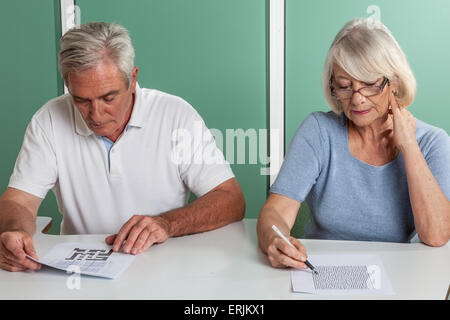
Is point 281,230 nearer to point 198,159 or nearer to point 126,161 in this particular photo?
point 198,159

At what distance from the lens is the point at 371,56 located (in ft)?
4.79

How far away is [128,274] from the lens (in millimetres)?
1255

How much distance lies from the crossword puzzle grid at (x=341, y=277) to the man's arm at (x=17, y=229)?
649 millimetres

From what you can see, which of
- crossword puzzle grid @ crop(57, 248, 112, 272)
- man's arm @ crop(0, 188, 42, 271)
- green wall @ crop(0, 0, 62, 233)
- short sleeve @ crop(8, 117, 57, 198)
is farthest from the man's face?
green wall @ crop(0, 0, 62, 233)

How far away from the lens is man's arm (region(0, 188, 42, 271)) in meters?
1.29

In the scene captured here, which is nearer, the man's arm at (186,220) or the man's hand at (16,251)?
the man's hand at (16,251)

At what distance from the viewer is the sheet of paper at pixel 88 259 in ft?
4.11

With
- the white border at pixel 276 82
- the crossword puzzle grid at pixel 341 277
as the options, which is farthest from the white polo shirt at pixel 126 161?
the white border at pixel 276 82

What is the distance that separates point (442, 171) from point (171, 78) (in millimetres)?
1496

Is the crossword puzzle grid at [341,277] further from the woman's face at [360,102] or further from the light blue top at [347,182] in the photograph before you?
the woman's face at [360,102]

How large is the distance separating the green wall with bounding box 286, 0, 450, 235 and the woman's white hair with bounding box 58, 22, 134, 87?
1146 millimetres

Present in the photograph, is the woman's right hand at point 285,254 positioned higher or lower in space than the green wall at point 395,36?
lower

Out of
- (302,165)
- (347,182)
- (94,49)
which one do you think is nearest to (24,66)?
Result: (94,49)

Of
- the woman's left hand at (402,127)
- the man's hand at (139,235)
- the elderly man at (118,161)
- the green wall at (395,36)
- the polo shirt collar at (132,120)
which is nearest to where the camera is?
the man's hand at (139,235)
